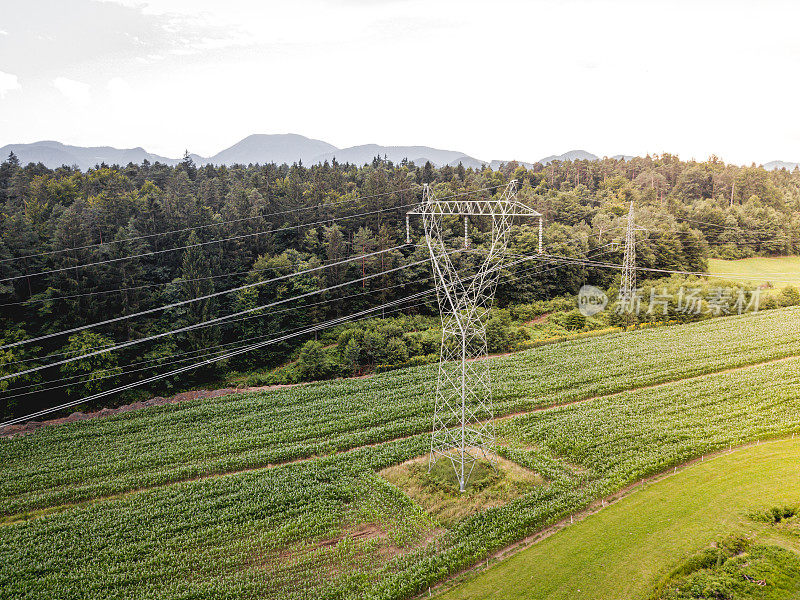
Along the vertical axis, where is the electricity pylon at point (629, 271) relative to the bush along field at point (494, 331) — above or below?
above

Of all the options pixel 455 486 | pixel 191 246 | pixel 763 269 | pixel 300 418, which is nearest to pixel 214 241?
pixel 191 246

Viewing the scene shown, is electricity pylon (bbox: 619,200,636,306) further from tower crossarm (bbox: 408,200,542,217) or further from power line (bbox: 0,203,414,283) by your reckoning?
power line (bbox: 0,203,414,283)

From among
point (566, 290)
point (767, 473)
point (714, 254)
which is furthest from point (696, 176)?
point (767, 473)

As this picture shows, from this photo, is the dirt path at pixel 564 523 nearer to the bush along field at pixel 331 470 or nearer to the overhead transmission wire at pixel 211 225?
the bush along field at pixel 331 470

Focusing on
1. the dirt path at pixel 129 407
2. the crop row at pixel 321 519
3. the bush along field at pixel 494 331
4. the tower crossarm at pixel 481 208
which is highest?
the tower crossarm at pixel 481 208

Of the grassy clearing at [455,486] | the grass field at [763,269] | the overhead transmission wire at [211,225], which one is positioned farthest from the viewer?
the grass field at [763,269]

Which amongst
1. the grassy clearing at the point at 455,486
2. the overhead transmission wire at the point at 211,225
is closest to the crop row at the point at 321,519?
the grassy clearing at the point at 455,486
